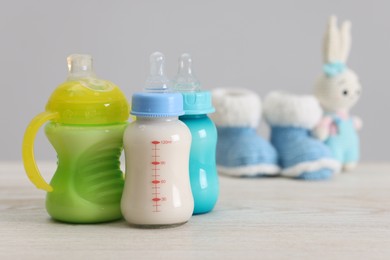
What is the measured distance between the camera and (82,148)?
0.98 metres

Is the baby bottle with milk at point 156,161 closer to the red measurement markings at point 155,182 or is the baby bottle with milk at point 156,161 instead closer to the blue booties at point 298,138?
the red measurement markings at point 155,182

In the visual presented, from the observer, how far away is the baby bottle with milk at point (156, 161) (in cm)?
94

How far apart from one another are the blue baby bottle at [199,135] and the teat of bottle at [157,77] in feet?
0.13

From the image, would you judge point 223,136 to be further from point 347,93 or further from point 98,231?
point 98,231

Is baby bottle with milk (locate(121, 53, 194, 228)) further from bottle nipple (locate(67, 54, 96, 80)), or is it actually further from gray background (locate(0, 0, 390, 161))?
gray background (locate(0, 0, 390, 161))

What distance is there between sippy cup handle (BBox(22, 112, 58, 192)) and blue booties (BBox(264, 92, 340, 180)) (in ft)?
2.05

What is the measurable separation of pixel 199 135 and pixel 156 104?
0.42 ft

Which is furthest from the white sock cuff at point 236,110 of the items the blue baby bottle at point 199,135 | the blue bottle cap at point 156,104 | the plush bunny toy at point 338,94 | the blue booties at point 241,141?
the blue bottle cap at point 156,104

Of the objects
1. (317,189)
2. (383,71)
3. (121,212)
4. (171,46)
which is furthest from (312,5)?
(121,212)

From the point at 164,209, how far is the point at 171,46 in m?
1.28

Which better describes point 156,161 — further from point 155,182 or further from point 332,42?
point 332,42

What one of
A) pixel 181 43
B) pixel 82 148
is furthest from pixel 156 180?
pixel 181 43

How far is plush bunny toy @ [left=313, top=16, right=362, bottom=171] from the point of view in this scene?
156 cm

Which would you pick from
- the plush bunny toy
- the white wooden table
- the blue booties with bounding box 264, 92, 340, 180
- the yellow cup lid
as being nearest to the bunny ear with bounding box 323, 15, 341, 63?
the plush bunny toy
